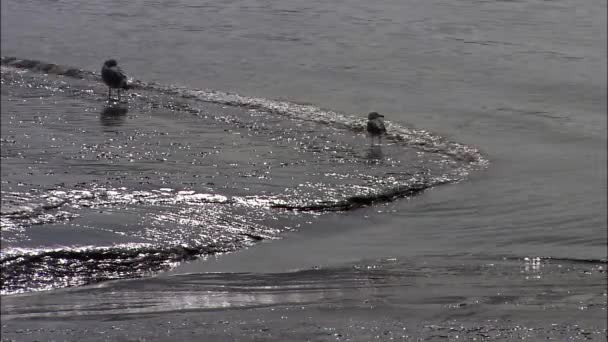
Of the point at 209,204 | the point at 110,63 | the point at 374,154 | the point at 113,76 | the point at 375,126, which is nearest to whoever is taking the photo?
the point at 209,204

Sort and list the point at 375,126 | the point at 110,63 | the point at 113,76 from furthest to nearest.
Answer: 1. the point at 113,76
2. the point at 110,63
3. the point at 375,126

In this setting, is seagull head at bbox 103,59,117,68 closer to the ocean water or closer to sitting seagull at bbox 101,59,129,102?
sitting seagull at bbox 101,59,129,102

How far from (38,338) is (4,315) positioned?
0.43 meters

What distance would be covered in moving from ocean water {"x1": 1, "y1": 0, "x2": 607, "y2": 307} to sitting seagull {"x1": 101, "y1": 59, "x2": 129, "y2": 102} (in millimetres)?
159

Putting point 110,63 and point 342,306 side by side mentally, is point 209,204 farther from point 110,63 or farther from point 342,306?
point 110,63

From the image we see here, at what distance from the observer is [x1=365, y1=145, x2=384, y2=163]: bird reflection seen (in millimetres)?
7866

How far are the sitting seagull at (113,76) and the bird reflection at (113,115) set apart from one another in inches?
9.1

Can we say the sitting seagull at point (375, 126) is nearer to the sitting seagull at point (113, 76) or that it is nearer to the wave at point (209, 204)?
the wave at point (209, 204)

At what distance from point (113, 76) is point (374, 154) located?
107 inches

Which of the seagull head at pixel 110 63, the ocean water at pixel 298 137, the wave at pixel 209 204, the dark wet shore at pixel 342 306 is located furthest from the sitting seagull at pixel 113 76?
the dark wet shore at pixel 342 306

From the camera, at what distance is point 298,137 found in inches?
332

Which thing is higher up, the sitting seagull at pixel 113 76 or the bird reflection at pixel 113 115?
the sitting seagull at pixel 113 76

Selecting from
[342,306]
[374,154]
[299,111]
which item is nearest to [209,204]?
[342,306]

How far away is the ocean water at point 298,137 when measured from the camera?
5094 millimetres
